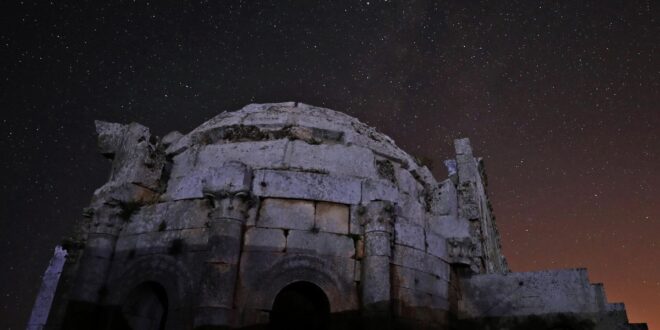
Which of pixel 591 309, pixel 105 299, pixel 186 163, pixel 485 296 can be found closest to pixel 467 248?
pixel 485 296

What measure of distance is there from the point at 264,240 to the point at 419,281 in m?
2.72

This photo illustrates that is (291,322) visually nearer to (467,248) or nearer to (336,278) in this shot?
(336,278)

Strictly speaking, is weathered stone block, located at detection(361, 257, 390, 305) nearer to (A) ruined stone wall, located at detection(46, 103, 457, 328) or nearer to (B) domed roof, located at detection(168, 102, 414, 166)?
(A) ruined stone wall, located at detection(46, 103, 457, 328)

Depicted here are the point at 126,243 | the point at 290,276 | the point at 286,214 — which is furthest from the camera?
the point at 126,243

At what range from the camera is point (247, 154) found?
26.7ft

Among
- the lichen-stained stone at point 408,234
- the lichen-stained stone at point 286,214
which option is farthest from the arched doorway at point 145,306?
the lichen-stained stone at point 408,234

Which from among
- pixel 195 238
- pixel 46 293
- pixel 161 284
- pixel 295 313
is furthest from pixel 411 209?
pixel 46 293

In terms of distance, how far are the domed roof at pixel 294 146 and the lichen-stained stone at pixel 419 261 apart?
4.53ft

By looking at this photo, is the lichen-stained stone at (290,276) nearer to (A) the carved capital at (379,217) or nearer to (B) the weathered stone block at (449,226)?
(A) the carved capital at (379,217)

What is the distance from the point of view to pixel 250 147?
324 inches

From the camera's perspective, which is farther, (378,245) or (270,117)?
(270,117)

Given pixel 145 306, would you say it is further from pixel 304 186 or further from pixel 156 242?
pixel 304 186

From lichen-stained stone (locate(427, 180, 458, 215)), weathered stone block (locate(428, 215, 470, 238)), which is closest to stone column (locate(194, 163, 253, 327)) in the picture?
weathered stone block (locate(428, 215, 470, 238))

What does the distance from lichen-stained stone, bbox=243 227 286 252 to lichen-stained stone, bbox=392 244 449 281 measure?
188cm
